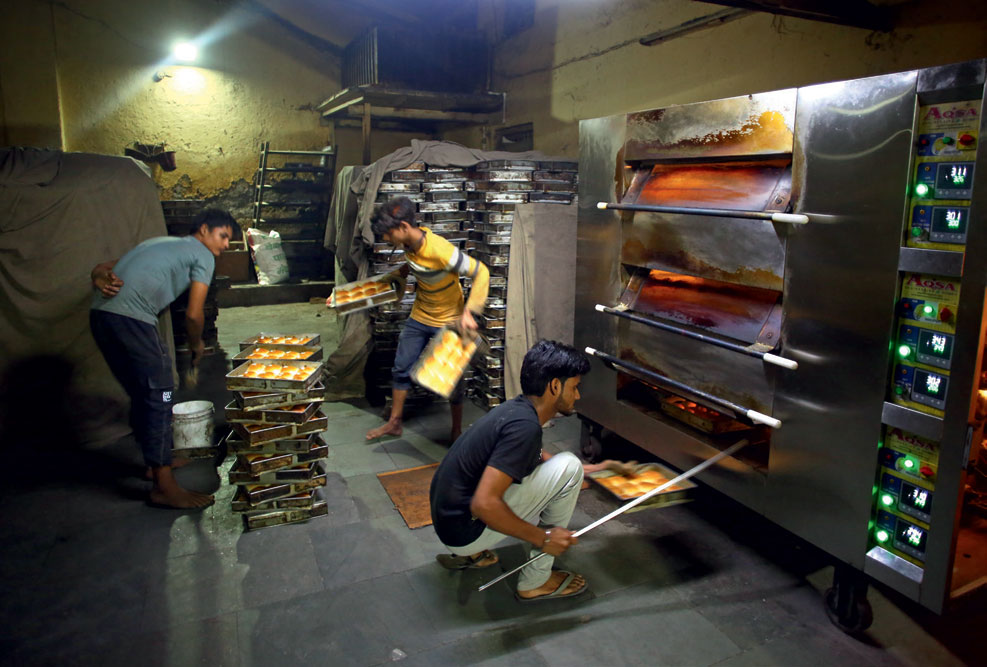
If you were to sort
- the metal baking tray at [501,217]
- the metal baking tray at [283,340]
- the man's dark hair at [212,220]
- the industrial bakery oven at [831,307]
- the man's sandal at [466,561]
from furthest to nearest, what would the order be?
the metal baking tray at [501,217] → the metal baking tray at [283,340] → the man's dark hair at [212,220] → the man's sandal at [466,561] → the industrial bakery oven at [831,307]

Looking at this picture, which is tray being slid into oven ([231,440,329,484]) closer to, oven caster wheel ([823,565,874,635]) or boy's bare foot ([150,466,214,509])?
boy's bare foot ([150,466,214,509])

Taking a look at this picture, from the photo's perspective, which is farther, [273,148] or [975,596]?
[273,148]

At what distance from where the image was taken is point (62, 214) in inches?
215

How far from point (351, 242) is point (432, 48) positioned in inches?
204

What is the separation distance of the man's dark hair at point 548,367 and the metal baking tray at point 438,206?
4.01 meters

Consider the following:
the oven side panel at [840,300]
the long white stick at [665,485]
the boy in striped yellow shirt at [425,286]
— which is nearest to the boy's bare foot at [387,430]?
the boy in striped yellow shirt at [425,286]

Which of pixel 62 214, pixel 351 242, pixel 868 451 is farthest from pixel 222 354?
pixel 868 451

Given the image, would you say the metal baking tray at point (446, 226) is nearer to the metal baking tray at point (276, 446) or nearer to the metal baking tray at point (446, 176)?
the metal baking tray at point (446, 176)

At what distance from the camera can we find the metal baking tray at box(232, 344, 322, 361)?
4723 mm

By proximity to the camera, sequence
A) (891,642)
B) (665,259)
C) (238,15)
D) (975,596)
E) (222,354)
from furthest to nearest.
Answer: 1. (238,15)
2. (222,354)
3. (665,259)
4. (891,642)
5. (975,596)

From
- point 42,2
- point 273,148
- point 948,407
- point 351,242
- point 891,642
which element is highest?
point 42,2

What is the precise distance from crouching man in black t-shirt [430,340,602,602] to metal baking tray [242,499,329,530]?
1302 mm

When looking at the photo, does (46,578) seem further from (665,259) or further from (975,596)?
(975,596)

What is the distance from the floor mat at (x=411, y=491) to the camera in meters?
4.31
